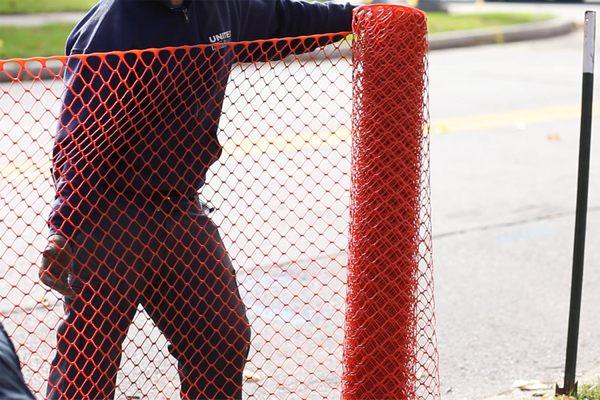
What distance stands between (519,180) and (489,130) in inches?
74.8

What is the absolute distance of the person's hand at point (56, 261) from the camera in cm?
317

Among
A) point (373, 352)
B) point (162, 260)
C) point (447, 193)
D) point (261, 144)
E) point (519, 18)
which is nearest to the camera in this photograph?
point (162, 260)

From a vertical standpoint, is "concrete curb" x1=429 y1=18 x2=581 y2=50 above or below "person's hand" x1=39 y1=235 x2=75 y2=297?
below

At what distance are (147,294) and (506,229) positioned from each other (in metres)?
4.15

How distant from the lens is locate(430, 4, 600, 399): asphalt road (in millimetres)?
5051

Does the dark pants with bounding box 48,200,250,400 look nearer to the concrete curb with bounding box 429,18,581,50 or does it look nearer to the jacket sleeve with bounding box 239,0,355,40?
→ the jacket sleeve with bounding box 239,0,355,40

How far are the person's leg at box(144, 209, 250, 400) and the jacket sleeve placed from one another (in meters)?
0.63

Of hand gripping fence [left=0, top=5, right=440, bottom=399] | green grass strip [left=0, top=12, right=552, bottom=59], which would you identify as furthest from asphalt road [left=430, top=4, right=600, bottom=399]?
green grass strip [left=0, top=12, right=552, bottom=59]

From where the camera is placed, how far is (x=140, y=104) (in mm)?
3154

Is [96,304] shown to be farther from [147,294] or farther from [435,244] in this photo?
[435,244]

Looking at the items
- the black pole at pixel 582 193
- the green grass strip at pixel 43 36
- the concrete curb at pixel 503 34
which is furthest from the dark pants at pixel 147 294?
the concrete curb at pixel 503 34

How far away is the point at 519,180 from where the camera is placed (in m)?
8.34

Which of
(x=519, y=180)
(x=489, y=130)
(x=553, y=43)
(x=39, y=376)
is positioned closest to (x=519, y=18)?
(x=553, y=43)

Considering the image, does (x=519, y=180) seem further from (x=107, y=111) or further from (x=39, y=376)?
(x=107, y=111)
